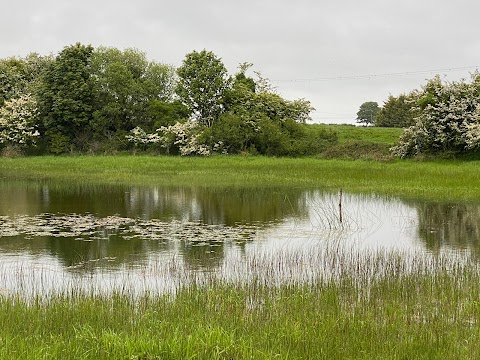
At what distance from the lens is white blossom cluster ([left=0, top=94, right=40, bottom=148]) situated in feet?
172

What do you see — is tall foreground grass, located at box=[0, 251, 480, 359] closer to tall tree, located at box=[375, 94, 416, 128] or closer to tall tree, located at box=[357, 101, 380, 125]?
tall tree, located at box=[375, 94, 416, 128]

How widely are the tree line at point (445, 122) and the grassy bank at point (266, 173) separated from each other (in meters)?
2.35

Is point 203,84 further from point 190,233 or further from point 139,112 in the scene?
point 190,233

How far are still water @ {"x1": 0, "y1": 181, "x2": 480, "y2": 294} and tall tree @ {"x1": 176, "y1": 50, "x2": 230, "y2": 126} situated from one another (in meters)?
22.9

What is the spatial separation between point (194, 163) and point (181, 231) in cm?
2396

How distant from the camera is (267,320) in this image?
7871 millimetres

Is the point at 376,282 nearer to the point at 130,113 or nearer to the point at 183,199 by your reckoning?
the point at 183,199

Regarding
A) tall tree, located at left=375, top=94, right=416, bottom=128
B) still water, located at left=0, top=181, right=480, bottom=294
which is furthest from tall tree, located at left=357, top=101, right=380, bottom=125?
still water, located at left=0, top=181, right=480, bottom=294

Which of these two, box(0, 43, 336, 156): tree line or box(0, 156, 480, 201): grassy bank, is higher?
box(0, 43, 336, 156): tree line

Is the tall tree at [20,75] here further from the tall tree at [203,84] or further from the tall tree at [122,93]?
the tall tree at [203,84]

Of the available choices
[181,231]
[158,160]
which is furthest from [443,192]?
[158,160]

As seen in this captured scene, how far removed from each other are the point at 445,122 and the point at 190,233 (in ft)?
90.8

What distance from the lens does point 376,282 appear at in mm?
10094

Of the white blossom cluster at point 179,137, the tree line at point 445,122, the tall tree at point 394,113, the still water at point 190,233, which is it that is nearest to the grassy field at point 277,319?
the still water at point 190,233
